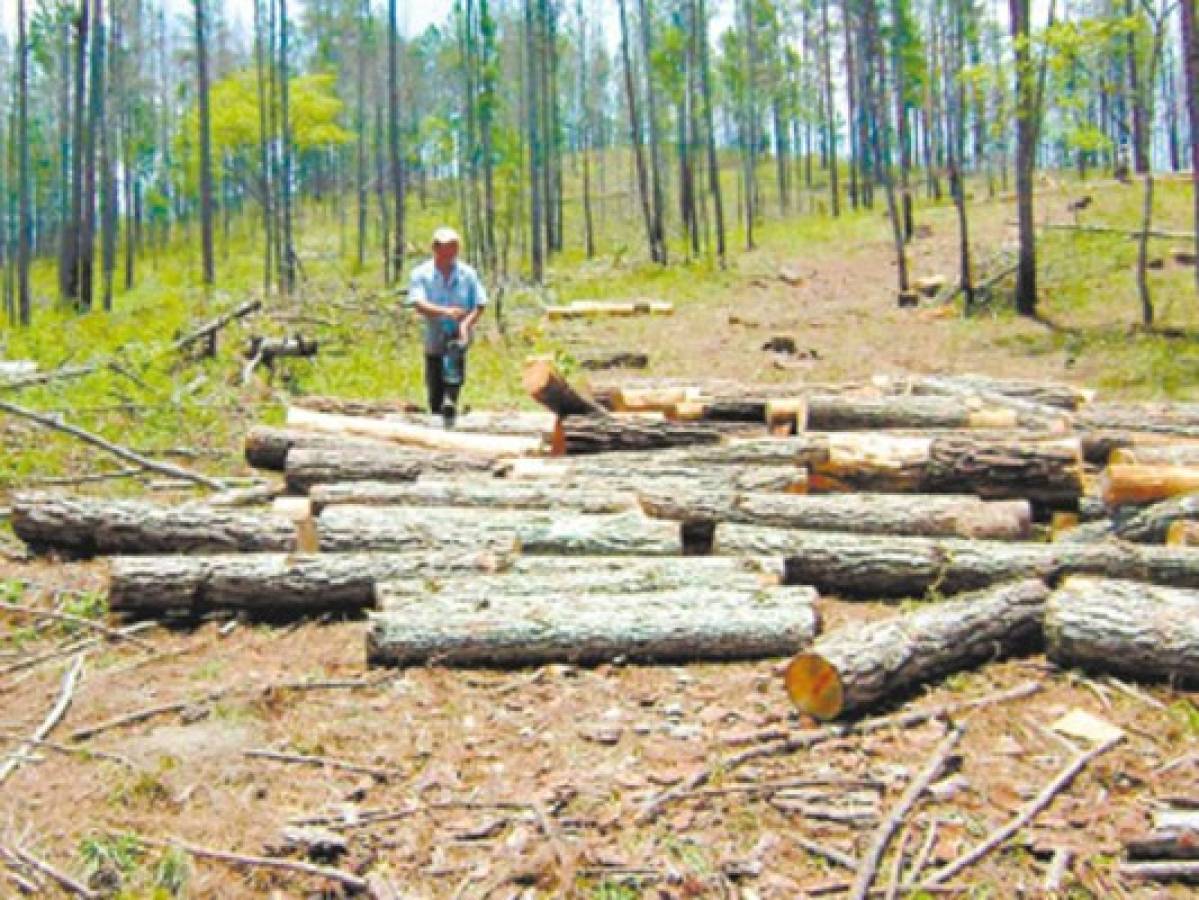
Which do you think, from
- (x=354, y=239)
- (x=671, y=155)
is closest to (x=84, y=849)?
(x=354, y=239)

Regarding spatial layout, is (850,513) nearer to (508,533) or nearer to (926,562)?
(926,562)

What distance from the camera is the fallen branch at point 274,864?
3328mm

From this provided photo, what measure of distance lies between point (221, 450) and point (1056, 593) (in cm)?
723

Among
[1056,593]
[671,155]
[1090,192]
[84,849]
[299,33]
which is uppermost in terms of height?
[299,33]

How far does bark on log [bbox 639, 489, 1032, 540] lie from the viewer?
6.56m

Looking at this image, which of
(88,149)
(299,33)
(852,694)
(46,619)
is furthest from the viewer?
(299,33)

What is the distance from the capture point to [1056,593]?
4980mm

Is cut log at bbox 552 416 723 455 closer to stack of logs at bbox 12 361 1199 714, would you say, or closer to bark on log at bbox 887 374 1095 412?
stack of logs at bbox 12 361 1199 714

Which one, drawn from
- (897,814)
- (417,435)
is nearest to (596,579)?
(897,814)

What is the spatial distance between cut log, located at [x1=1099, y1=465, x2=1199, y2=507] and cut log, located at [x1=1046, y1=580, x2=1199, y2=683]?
1.84 meters

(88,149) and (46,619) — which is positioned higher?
(88,149)

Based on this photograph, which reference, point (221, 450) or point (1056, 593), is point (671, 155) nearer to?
point (221, 450)

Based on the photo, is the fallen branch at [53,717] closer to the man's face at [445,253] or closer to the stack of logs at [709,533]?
the stack of logs at [709,533]

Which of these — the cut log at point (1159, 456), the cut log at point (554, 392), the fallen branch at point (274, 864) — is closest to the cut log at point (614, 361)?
the cut log at point (554, 392)
